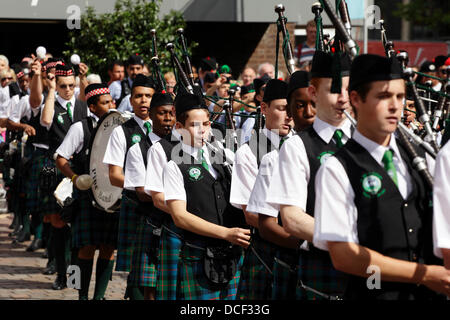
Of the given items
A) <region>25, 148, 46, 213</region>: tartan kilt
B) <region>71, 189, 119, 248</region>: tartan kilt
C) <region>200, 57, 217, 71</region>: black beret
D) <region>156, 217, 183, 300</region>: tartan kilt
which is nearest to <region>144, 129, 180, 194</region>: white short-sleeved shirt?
<region>156, 217, 183, 300</region>: tartan kilt

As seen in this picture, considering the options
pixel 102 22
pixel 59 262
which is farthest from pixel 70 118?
pixel 102 22

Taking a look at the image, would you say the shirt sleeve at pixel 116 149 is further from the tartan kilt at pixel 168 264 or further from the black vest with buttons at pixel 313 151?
the black vest with buttons at pixel 313 151

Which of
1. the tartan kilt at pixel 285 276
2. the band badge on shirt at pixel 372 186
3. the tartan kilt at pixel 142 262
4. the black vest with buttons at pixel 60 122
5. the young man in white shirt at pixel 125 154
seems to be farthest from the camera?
the black vest with buttons at pixel 60 122

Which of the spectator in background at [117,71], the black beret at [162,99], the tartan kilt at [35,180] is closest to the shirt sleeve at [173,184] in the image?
the black beret at [162,99]

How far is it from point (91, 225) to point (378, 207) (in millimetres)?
Answer: 4606

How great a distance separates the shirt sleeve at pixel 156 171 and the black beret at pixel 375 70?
2.61 meters

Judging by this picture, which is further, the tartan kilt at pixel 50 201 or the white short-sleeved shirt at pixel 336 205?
the tartan kilt at pixel 50 201

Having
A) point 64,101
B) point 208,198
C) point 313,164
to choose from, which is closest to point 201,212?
point 208,198

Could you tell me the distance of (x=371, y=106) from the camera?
3123 mm

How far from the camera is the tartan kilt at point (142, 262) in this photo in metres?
6.18

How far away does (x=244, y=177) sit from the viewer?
475 centimetres

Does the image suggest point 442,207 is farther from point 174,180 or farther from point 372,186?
point 174,180

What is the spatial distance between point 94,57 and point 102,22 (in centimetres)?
73

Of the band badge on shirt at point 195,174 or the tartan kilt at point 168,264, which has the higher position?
the band badge on shirt at point 195,174
